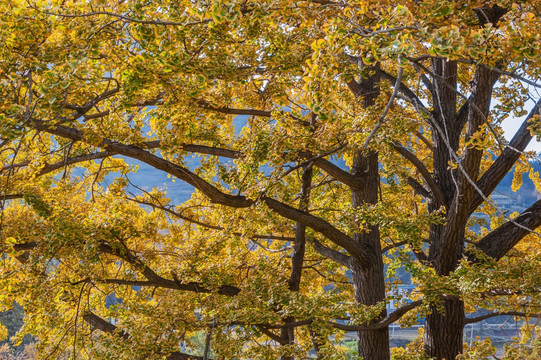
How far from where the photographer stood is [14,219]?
5.62 m

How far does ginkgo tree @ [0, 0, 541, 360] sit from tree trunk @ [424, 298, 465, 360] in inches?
0.7

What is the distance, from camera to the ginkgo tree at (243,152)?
10.9 feet

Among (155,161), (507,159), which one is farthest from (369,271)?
(155,161)

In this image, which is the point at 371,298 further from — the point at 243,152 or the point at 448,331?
the point at 243,152

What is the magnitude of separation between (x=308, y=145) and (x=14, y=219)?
3.43 metres

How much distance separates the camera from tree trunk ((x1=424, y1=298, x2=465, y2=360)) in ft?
20.4

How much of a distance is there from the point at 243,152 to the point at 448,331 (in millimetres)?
3498

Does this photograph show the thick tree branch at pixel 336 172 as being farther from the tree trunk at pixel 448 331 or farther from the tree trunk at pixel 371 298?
the tree trunk at pixel 448 331

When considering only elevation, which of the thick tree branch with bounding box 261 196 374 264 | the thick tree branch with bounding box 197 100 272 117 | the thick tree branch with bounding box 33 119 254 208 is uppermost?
the thick tree branch with bounding box 197 100 272 117

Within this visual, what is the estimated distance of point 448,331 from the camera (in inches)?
245

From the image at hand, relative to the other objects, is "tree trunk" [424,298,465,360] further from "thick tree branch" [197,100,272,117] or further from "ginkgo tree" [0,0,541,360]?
"thick tree branch" [197,100,272,117]

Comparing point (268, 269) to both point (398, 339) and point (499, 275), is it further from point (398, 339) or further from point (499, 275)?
point (398, 339)

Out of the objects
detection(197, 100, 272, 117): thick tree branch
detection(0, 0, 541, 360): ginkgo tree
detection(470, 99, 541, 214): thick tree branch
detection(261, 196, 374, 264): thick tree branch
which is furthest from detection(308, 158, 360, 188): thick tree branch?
detection(470, 99, 541, 214): thick tree branch

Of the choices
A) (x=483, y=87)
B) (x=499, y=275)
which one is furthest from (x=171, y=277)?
(x=483, y=87)
